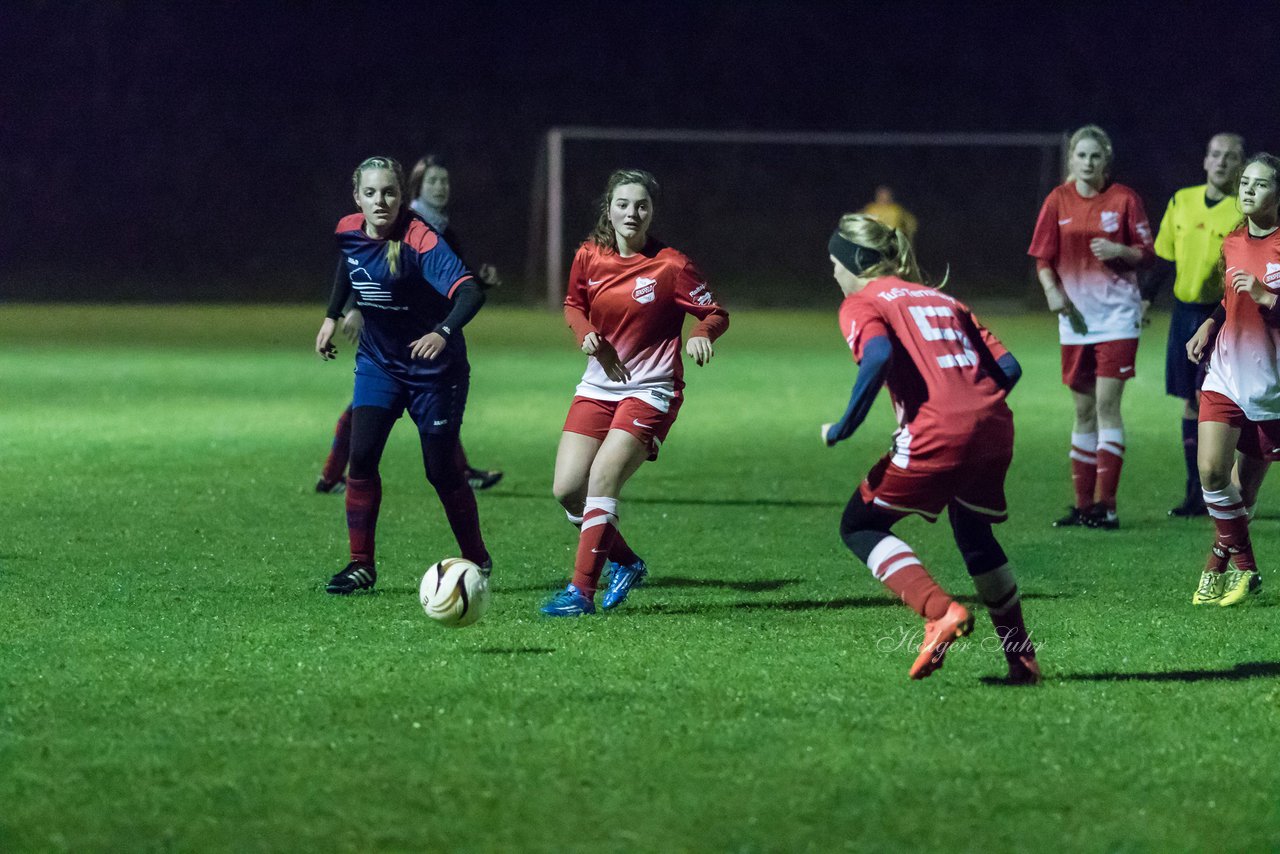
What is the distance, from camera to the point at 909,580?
16.8 ft

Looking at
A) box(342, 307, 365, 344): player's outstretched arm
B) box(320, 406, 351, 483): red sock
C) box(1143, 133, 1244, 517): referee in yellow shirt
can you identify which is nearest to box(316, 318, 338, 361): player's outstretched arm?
box(342, 307, 365, 344): player's outstretched arm

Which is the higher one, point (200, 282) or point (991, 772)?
point (991, 772)

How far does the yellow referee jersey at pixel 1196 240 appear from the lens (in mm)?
8344

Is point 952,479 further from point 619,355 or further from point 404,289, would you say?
point 404,289

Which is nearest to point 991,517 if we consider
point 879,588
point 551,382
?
point 879,588

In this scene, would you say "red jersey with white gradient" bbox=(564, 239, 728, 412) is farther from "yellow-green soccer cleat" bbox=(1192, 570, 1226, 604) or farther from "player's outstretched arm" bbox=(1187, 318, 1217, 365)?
"yellow-green soccer cleat" bbox=(1192, 570, 1226, 604)

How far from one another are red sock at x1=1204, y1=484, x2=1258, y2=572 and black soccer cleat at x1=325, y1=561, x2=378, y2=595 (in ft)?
10.9

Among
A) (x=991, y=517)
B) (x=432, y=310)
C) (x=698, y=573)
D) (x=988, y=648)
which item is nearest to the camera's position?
(x=991, y=517)

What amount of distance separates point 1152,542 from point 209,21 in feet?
94.8

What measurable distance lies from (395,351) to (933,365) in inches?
101

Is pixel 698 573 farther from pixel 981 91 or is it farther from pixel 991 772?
pixel 981 91

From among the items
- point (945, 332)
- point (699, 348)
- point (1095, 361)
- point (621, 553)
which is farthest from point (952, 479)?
point (1095, 361)

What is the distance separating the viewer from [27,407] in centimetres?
1376

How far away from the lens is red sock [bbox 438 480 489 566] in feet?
22.8
